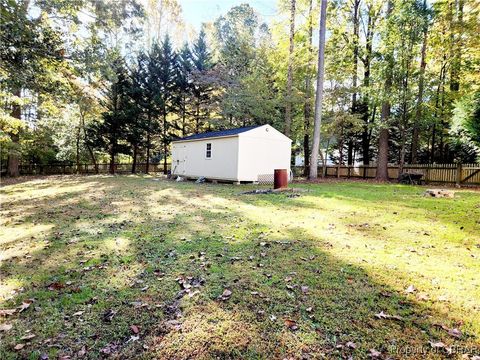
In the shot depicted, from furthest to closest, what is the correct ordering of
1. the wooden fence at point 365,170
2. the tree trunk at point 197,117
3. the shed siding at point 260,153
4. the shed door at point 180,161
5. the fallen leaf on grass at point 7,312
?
the tree trunk at point 197,117 → the shed door at point 180,161 → the shed siding at point 260,153 → the wooden fence at point 365,170 → the fallen leaf on grass at point 7,312

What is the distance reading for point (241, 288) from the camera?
313 centimetres

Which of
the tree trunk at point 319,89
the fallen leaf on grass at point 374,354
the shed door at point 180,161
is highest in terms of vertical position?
the tree trunk at point 319,89

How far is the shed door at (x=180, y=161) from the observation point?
60.1 ft

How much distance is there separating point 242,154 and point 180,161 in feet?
20.4

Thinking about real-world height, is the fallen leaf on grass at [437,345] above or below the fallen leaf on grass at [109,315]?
above

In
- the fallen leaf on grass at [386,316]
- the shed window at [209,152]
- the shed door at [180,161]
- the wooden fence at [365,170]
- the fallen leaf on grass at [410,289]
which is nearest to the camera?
the fallen leaf on grass at [386,316]

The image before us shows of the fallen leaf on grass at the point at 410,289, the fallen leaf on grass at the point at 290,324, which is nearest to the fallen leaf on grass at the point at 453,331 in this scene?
the fallen leaf on grass at the point at 410,289

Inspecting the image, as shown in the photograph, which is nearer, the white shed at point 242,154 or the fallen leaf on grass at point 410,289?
the fallen leaf on grass at point 410,289

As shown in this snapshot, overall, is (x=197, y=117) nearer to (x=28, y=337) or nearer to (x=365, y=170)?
(x=365, y=170)

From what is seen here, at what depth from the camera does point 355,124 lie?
17.7 m

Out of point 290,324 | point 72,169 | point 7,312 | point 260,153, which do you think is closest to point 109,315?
point 7,312

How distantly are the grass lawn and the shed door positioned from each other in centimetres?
1238

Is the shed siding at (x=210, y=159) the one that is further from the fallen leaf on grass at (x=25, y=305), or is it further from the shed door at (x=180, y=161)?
Answer: the fallen leaf on grass at (x=25, y=305)

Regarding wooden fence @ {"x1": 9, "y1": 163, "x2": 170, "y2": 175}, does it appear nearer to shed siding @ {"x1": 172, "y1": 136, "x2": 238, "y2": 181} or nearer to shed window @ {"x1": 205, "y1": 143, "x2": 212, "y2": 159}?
shed siding @ {"x1": 172, "y1": 136, "x2": 238, "y2": 181}
